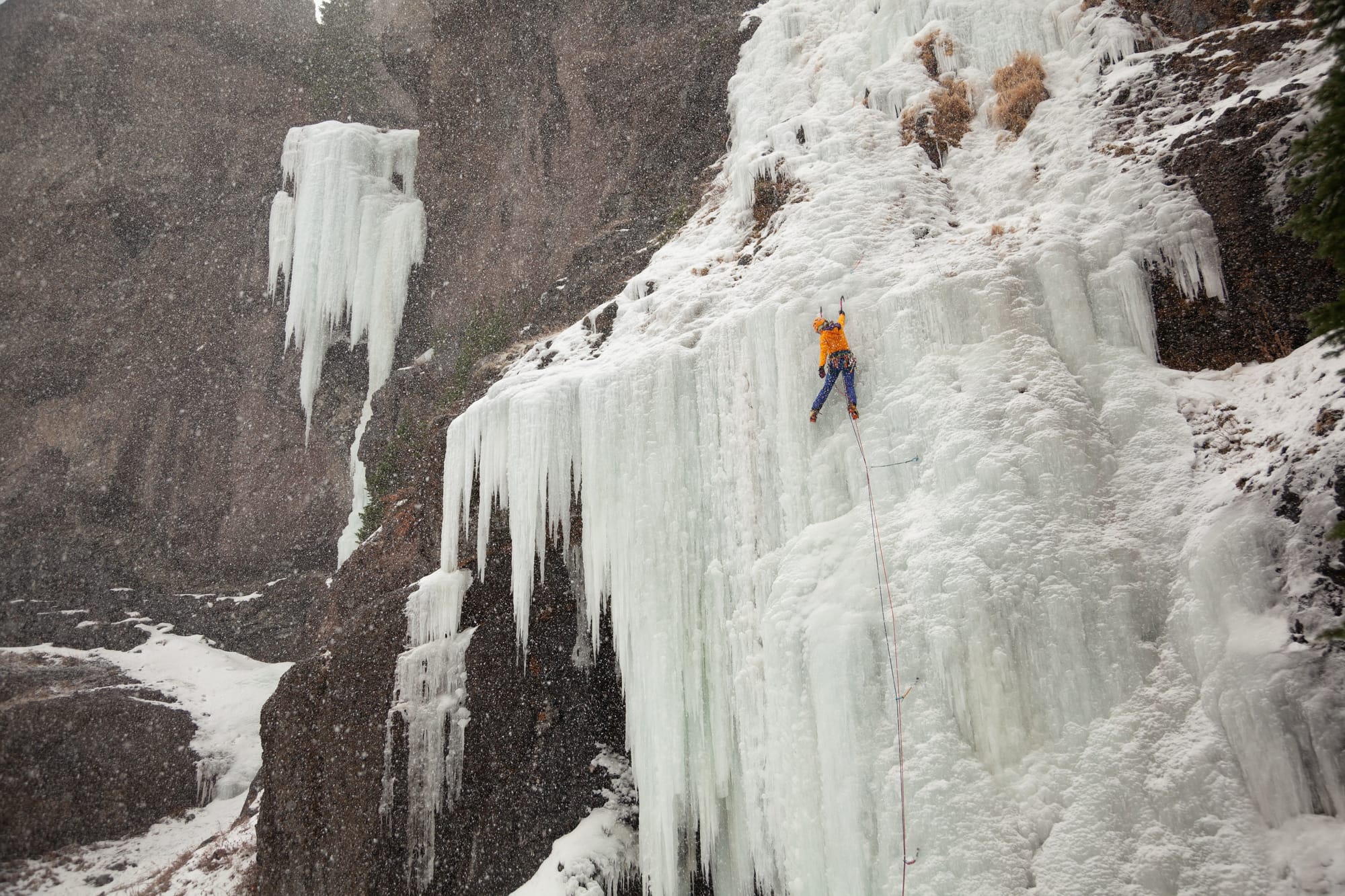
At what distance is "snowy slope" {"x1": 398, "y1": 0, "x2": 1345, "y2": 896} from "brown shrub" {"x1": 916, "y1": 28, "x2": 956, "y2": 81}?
0.26 ft

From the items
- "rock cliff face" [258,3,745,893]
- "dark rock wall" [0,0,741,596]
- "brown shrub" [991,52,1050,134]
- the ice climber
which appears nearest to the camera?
the ice climber

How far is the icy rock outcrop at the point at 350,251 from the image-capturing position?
16328 mm

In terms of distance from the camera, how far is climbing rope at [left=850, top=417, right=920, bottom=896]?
434 cm

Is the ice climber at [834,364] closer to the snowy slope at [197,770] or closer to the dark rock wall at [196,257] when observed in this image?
the dark rock wall at [196,257]

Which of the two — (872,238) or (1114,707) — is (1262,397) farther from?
(872,238)

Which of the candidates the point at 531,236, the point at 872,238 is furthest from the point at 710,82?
the point at 872,238

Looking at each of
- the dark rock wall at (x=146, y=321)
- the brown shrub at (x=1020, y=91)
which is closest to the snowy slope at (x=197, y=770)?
the dark rock wall at (x=146, y=321)

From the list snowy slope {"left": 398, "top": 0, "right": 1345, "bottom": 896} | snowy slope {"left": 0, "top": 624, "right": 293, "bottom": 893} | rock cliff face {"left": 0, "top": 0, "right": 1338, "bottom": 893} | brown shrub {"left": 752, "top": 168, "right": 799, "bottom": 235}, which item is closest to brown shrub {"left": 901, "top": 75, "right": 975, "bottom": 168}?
snowy slope {"left": 398, "top": 0, "right": 1345, "bottom": 896}

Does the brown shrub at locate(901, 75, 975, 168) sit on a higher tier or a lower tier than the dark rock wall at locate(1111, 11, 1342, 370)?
higher

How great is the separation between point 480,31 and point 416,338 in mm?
6594

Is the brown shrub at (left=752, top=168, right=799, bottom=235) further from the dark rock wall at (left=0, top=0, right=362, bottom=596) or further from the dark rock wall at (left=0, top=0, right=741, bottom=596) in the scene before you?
the dark rock wall at (left=0, top=0, right=362, bottom=596)

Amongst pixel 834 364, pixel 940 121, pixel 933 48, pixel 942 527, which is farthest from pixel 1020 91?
pixel 942 527

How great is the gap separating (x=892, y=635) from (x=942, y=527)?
803mm

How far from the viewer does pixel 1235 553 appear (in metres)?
3.99
